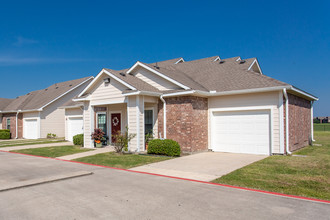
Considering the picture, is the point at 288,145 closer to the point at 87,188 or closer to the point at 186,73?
the point at 186,73

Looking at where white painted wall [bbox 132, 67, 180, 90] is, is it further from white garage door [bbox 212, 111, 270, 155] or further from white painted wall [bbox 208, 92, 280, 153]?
white garage door [bbox 212, 111, 270, 155]

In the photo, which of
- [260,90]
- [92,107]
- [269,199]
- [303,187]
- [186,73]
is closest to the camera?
[269,199]

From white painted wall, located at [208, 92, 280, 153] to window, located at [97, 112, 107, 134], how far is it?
26.6 feet

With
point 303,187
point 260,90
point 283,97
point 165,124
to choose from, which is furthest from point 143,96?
point 303,187

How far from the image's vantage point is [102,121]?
18766mm

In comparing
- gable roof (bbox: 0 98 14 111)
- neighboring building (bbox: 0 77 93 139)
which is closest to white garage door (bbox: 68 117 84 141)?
neighboring building (bbox: 0 77 93 139)

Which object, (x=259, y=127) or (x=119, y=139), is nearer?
(x=259, y=127)

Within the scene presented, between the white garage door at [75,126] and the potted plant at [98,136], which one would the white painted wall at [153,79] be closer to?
the potted plant at [98,136]

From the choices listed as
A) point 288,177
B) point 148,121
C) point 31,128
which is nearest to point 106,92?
point 148,121

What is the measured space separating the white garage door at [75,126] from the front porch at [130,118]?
14.7 ft

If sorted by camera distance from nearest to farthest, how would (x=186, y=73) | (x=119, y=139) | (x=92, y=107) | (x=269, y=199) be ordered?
(x=269, y=199)
(x=119, y=139)
(x=92, y=107)
(x=186, y=73)

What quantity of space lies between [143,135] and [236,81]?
5.98 metres

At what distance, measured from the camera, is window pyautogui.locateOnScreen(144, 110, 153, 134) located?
15.5 metres

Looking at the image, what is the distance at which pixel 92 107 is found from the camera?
1683 cm
